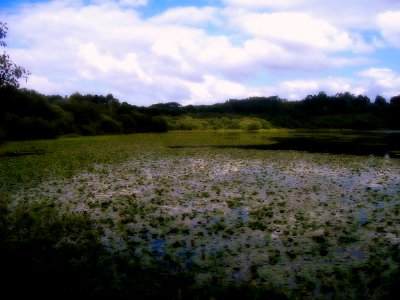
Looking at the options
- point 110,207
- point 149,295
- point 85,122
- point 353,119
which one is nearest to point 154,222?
A: point 110,207

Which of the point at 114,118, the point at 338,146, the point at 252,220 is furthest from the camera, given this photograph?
the point at 114,118

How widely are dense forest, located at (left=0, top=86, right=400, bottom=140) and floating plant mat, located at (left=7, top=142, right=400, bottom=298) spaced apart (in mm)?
34689

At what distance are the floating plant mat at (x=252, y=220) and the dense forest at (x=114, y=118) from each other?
114 ft

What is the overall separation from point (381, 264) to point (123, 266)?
23.1 ft

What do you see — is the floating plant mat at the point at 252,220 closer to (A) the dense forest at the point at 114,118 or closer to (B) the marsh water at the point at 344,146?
(B) the marsh water at the point at 344,146

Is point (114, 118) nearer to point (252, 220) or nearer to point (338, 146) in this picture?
point (338, 146)

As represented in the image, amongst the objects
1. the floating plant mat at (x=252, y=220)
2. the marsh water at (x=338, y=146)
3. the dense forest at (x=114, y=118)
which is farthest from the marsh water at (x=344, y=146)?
the dense forest at (x=114, y=118)

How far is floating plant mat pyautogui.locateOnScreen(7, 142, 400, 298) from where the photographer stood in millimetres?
10047

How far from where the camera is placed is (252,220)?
1517 cm

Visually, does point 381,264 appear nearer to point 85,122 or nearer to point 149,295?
point 149,295

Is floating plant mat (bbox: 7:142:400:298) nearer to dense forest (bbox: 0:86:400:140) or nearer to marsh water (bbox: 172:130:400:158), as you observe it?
marsh water (bbox: 172:130:400:158)

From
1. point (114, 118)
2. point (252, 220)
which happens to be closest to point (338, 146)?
point (252, 220)

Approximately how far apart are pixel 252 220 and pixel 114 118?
298 feet

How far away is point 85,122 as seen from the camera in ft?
296
